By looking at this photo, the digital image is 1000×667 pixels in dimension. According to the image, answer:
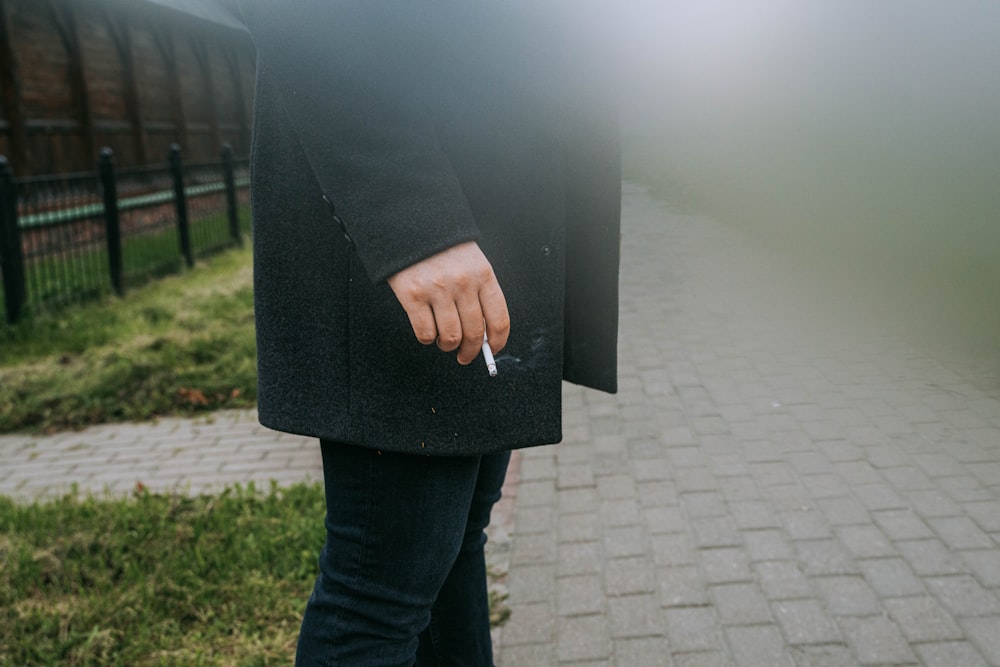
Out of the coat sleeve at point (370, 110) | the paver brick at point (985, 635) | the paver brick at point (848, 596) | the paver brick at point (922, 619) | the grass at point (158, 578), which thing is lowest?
the grass at point (158, 578)

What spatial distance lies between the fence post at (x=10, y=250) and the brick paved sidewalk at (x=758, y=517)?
4.81m

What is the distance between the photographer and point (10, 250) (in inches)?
267

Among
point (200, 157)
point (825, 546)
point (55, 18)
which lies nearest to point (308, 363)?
point (825, 546)

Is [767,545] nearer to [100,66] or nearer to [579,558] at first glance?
[579,558]

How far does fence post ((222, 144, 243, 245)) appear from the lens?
11266 millimetres

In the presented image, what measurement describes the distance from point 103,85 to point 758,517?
40.8 feet

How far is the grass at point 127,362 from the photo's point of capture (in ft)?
16.0

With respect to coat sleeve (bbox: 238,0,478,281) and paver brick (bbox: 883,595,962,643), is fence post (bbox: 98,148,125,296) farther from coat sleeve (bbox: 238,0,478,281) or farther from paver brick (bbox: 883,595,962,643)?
coat sleeve (bbox: 238,0,478,281)

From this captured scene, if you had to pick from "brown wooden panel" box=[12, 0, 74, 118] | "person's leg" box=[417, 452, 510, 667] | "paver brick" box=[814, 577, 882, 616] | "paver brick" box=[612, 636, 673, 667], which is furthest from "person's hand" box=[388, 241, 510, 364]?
"brown wooden panel" box=[12, 0, 74, 118]

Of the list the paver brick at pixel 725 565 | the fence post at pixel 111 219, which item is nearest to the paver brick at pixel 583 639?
the paver brick at pixel 725 565

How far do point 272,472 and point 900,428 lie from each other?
3038 millimetres

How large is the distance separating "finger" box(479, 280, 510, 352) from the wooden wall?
7.99 m

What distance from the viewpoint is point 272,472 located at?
381 centimetres

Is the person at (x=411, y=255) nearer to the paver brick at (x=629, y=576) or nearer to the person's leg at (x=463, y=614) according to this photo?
the person's leg at (x=463, y=614)
